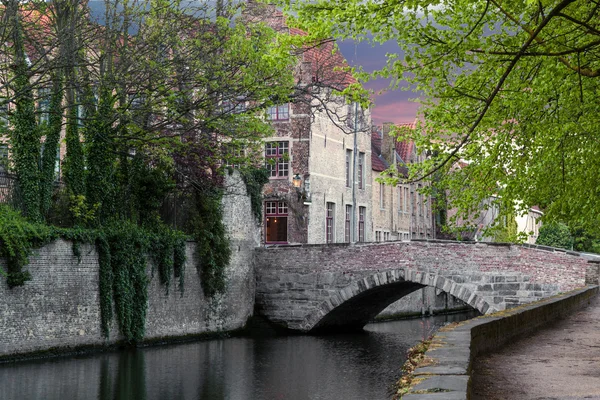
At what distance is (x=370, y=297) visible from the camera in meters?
26.5

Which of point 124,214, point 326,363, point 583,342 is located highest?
point 124,214

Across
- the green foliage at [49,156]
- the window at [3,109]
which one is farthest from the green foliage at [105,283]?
the window at [3,109]

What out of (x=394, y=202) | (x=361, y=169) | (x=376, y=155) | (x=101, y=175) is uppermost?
(x=376, y=155)

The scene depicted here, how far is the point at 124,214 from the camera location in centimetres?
2095

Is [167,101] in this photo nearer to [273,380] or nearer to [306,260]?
[273,380]

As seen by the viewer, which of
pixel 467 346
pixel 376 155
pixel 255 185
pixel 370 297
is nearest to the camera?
pixel 467 346

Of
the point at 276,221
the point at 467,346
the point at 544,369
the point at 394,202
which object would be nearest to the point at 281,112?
the point at 276,221

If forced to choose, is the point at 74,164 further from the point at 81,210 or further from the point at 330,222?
the point at 330,222

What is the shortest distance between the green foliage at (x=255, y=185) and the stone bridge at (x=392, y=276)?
1249 mm

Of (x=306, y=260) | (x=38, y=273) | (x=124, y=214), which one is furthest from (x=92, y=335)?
(x=306, y=260)

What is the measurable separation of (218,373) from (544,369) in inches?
395

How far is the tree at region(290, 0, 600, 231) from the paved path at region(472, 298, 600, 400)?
7.36ft

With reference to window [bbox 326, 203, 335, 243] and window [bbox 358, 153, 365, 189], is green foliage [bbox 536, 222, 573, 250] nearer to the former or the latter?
window [bbox 358, 153, 365, 189]

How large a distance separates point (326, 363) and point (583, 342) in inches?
376
